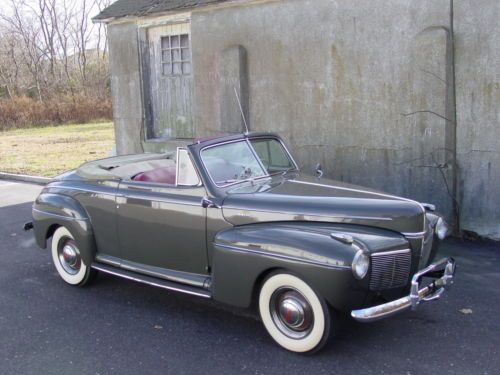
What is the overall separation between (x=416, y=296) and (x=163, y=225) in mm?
2145

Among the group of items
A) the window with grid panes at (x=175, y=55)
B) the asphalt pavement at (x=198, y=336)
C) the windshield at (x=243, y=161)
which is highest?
the window with grid panes at (x=175, y=55)

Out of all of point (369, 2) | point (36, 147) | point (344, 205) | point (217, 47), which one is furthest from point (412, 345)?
point (36, 147)

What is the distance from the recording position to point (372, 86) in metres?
7.39

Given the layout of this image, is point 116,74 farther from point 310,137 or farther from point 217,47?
point 310,137

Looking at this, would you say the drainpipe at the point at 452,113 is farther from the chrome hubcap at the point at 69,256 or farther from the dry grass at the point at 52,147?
the dry grass at the point at 52,147

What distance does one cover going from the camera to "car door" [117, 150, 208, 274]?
4.58 m

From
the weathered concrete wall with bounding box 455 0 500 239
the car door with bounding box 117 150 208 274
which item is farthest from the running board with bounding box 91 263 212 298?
the weathered concrete wall with bounding box 455 0 500 239

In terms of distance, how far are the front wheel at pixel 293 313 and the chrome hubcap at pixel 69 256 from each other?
234cm

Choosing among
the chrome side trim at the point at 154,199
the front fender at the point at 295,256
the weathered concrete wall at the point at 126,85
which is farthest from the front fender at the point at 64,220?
the weathered concrete wall at the point at 126,85

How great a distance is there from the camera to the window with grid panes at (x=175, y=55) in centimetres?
989

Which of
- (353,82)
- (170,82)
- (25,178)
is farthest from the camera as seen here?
(25,178)

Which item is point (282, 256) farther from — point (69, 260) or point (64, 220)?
point (69, 260)

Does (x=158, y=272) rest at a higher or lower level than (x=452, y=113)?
lower

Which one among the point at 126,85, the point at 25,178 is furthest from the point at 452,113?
the point at 25,178
